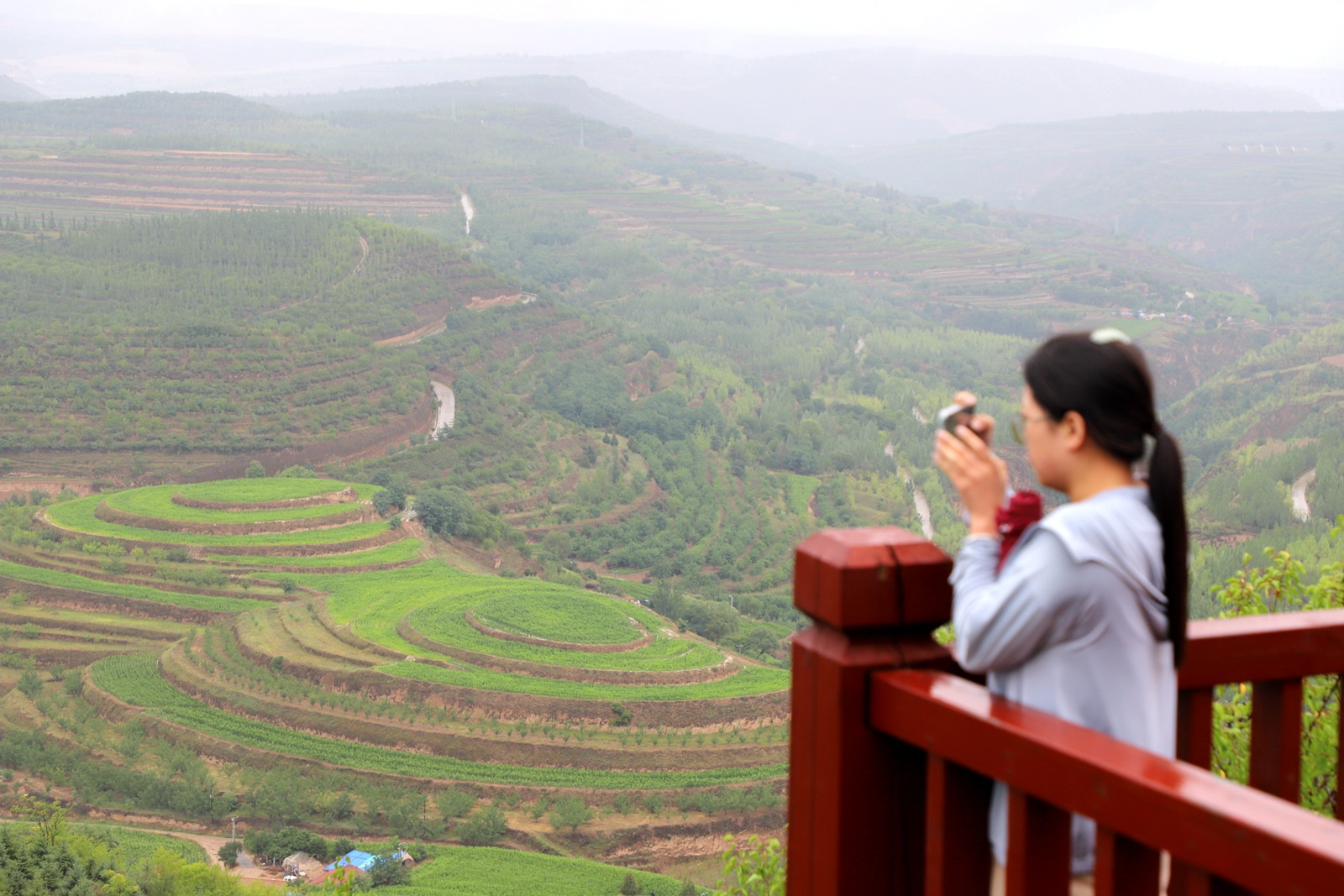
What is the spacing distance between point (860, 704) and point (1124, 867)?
1.22ft

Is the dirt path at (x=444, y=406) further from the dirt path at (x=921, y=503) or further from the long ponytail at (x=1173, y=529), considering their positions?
the long ponytail at (x=1173, y=529)

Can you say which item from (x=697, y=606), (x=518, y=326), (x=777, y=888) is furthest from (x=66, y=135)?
(x=777, y=888)

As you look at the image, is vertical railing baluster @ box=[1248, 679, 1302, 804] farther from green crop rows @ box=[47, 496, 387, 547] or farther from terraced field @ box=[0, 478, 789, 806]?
green crop rows @ box=[47, 496, 387, 547]

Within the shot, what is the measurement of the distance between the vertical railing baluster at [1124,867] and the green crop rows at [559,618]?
33781 millimetres

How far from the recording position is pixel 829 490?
202ft

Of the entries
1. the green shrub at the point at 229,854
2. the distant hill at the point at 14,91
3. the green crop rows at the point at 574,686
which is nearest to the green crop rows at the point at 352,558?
the green crop rows at the point at 574,686

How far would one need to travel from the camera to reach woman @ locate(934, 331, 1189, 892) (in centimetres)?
151

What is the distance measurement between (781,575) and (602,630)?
1720cm

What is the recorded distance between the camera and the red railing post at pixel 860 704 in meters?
1.53

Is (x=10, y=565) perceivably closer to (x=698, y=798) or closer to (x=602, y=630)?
(x=602, y=630)

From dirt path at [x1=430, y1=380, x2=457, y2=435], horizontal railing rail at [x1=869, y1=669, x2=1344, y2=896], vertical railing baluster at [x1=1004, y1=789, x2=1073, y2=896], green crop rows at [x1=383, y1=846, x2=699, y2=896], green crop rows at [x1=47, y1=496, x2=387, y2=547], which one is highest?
horizontal railing rail at [x1=869, y1=669, x2=1344, y2=896]

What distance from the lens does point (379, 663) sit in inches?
1250

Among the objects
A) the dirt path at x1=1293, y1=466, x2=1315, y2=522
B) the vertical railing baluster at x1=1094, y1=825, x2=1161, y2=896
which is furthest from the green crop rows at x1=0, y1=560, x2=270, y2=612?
the dirt path at x1=1293, y1=466, x2=1315, y2=522

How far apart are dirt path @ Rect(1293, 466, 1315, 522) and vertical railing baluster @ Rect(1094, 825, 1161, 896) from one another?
178 ft
